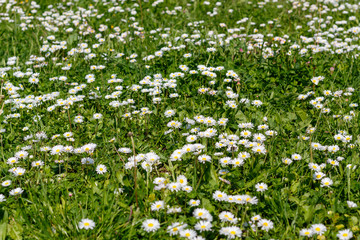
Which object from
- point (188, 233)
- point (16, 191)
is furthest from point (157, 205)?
point (16, 191)

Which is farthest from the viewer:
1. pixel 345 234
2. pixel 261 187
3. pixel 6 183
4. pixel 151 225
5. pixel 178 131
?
pixel 178 131

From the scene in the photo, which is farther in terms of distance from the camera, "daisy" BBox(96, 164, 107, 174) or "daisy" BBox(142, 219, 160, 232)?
"daisy" BBox(96, 164, 107, 174)

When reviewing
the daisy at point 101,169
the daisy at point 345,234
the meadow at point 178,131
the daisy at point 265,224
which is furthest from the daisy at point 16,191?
the daisy at point 345,234

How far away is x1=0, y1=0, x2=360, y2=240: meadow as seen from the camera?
2250 millimetres

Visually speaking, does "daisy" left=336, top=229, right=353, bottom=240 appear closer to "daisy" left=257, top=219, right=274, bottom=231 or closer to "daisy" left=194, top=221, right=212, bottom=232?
"daisy" left=257, top=219, right=274, bottom=231

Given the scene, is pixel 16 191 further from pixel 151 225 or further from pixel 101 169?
pixel 151 225

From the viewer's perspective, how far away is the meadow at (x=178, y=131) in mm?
2250

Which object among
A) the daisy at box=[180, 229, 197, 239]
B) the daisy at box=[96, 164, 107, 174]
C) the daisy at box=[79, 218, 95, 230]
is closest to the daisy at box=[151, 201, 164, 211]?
the daisy at box=[180, 229, 197, 239]

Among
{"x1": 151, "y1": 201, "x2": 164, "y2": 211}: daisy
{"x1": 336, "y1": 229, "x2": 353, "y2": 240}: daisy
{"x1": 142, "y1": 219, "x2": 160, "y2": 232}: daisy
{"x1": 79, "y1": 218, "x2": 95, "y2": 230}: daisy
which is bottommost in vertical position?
{"x1": 336, "y1": 229, "x2": 353, "y2": 240}: daisy

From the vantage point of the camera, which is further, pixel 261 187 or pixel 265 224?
pixel 261 187

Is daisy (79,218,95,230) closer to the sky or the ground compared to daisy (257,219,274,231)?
closer to the sky

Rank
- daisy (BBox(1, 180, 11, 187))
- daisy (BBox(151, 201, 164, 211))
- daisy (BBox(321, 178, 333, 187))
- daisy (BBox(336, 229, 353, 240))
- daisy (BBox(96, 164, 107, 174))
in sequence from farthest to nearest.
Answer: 1. daisy (BBox(96, 164, 107, 174))
2. daisy (BBox(1, 180, 11, 187))
3. daisy (BBox(321, 178, 333, 187))
4. daisy (BBox(151, 201, 164, 211))
5. daisy (BBox(336, 229, 353, 240))

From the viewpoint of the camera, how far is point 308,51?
180 inches

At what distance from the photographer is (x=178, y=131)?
3.14 meters
